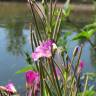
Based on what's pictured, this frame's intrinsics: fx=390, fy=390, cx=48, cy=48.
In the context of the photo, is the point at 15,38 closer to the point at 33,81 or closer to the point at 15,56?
the point at 15,56

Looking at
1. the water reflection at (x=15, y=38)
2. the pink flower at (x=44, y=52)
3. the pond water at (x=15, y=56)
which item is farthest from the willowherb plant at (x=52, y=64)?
the water reflection at (x=15, y=38)

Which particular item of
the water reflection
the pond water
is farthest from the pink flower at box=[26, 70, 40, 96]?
the water reflection

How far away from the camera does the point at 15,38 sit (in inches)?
254

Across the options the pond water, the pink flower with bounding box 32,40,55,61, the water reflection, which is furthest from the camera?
the water reflection

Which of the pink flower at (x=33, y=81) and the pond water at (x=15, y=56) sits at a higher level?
the pink flower at (x=33, y=81)

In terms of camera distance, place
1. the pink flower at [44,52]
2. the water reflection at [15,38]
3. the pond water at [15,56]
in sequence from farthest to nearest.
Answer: the water reflection at [15,38] < the pond water at [15,56] < the pink flower at [44,52]

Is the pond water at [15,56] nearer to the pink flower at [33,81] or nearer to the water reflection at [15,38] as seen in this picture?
the water reflection at [15,38]

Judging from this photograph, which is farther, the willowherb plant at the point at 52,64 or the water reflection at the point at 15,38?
the water reflection at the point at 15,38

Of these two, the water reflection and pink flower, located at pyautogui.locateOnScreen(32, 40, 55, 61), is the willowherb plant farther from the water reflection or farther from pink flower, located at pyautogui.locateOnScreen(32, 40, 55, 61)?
the water reflection

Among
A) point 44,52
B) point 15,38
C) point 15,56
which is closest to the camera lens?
point 44,52

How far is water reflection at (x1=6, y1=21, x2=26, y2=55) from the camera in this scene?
5409 mm

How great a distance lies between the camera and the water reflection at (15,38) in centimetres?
541

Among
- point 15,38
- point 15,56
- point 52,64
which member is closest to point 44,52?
point 52,64

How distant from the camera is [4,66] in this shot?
177 inches
